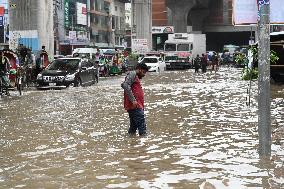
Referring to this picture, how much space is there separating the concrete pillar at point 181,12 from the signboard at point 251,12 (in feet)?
242

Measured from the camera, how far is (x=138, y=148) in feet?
30.8

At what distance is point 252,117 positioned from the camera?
524 inches

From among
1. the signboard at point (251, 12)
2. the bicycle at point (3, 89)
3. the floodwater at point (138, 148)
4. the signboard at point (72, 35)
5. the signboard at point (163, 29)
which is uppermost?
the signboard at point (163, 29)

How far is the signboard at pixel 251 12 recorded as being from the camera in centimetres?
823

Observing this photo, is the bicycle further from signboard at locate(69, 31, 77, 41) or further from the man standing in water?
signboard at locate(69, 31, 77, 41)

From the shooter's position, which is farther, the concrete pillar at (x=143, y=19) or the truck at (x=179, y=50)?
the concrete pillar at (x=143, y=19)

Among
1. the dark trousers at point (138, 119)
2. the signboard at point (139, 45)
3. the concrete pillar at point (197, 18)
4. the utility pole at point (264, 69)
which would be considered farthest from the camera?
the concrete pillar at point (197, 18)

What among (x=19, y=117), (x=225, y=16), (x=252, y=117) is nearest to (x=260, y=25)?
(x=252, y=117)

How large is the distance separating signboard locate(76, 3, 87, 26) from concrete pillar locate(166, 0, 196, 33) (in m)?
12.9

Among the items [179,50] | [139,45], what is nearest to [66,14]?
[139,45]

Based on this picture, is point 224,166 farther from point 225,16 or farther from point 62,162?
point 225,16

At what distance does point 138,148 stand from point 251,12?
299 centimetres

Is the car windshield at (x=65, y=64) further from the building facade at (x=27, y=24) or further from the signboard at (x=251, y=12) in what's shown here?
the signboard at (x=251, y=12)

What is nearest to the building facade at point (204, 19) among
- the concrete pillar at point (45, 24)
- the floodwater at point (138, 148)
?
the concrete pillar at point (45, 24)
